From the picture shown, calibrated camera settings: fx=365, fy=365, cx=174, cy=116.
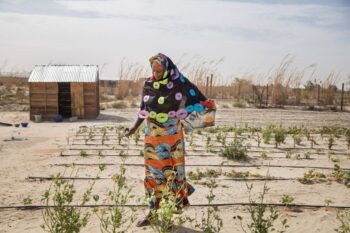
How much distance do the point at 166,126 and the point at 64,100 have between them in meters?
11.7

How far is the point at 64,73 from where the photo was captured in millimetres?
14031

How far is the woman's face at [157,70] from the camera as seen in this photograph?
3.40 m

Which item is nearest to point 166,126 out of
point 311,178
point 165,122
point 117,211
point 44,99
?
point 165,122

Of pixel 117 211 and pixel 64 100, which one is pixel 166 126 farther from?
pixel 64 100

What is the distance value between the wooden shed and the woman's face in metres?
10.5

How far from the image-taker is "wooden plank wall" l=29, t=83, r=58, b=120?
44.8 ft

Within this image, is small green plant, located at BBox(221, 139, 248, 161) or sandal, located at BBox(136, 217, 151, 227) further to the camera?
small green plant, located at BBox(221, 139, 248, 161)

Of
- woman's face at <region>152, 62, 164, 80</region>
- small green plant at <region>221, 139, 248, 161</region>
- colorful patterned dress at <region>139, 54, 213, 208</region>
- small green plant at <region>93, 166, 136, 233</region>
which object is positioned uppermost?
woman's face at <region>152, 62, 164, 80</region>

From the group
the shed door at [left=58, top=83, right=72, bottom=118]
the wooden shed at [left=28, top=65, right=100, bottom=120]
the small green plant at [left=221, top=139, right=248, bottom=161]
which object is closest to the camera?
the small green plant at [left=221, top=139, right=248, bottom=161]

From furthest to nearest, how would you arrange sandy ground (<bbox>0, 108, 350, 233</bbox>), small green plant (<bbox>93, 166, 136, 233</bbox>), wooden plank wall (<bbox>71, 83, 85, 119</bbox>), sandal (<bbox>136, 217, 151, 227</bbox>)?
wooden plank wall (<bbox>71, 83, 85, 119</bbox>), sandy ground (<bbox>0, 108, 350, 233</bbox>), sandal (<bbox>136, 217, 151, 227</bbox>), small green plant (<bbox>93, 166, 136, 233</bbox>)

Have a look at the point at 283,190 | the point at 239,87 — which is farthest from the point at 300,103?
the point at 283,190

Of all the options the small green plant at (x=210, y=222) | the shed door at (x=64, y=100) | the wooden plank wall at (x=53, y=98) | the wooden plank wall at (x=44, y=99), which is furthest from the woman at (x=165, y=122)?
the shed door at (x=64, y=100)

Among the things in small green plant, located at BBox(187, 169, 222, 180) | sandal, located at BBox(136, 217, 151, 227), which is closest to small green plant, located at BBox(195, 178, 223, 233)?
sandal, located at BBox(136, 217, 151, 227)

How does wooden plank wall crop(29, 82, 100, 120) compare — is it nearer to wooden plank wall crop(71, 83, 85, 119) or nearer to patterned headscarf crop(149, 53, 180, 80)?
wooden plank wall crop(71, 83, 85, 119)
